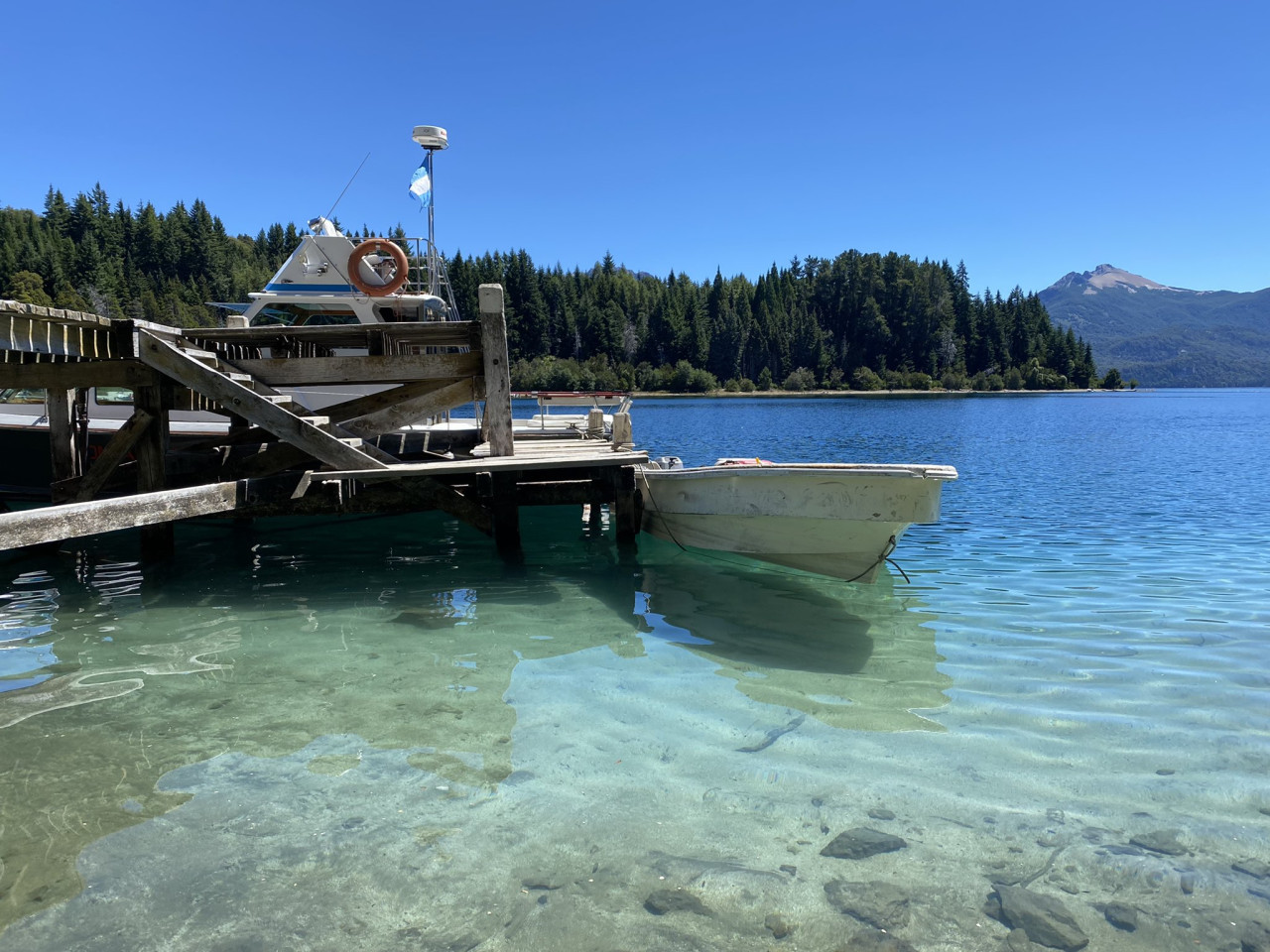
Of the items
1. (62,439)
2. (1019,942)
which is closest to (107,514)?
(62,439)

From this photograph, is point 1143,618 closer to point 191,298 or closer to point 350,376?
point 350,376

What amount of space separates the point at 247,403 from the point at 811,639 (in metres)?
6.39

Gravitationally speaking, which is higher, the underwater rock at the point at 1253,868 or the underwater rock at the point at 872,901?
the underwater rock at the point at 1253,868

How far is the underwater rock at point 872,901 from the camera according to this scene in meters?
3.41

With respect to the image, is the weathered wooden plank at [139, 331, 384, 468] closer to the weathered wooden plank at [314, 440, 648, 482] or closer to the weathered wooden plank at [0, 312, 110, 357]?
the weathered wooden plank at [314, 440, 648, 482]

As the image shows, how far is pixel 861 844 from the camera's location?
3977mm

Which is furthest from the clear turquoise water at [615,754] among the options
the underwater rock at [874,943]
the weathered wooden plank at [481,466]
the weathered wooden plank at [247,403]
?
the weathered wooden plank at [247,403]

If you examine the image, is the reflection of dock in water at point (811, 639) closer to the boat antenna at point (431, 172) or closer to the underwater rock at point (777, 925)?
the underwater rock at point (777, 925)

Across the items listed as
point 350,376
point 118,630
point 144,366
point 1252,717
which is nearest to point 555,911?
point 1252,717

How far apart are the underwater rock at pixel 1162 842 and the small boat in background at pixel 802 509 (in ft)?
11.8

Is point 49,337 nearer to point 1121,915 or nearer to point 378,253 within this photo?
point 378,253

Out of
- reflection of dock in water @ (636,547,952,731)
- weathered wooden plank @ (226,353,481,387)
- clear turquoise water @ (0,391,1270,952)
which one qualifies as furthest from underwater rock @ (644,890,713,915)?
weathered wooden plank @ (226,353,481,387)

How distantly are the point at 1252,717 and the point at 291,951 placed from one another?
6.09 meters

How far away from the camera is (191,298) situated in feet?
541
